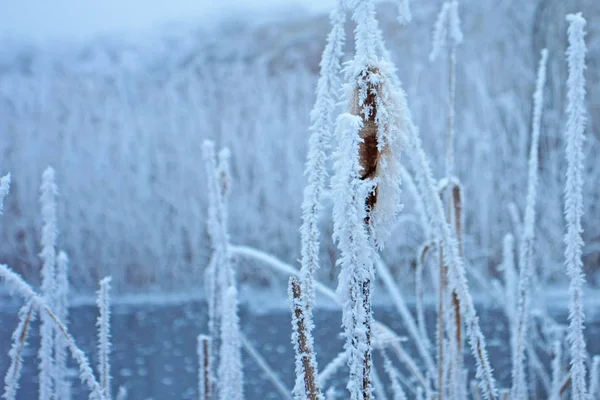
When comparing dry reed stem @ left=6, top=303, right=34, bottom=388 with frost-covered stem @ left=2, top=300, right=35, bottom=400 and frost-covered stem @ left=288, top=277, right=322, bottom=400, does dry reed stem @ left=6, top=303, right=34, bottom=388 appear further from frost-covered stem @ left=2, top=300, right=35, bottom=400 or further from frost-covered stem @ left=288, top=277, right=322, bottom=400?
frost-covered stem @ left=288, top=277, right=322, bottom=400

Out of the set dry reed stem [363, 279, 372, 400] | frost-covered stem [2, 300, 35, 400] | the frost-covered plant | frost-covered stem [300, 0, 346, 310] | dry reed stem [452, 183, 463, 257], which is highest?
the frost-covered plant

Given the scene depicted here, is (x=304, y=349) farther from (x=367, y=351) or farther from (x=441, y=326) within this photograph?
(x=441, y=326)

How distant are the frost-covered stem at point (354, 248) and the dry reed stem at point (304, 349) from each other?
4 centimetres

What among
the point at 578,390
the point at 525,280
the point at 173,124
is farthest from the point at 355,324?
the point at 173,124

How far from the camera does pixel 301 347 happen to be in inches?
17.7

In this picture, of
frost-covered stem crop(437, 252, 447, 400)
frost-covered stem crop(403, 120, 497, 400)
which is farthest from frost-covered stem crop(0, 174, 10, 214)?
frost-covered stem crop(437, 252, 447, 400)

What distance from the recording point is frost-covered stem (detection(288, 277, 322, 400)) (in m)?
0.44

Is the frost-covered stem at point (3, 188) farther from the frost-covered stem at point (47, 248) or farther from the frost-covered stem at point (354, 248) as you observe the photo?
the frost-covered stem at point (354, 248)

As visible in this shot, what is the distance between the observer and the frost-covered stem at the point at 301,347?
0.44 metres

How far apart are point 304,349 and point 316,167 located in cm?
14

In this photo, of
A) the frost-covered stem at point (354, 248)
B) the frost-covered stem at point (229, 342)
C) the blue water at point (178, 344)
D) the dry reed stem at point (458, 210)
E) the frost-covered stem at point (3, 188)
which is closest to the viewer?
the frost-covered stem at point (354, 248)

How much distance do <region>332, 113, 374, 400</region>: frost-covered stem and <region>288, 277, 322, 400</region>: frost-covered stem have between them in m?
0.04

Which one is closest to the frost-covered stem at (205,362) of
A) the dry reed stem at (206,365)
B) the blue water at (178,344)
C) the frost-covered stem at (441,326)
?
the dry reed stem at (206,365)

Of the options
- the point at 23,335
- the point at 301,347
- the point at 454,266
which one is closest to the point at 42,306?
the point at 23,335
